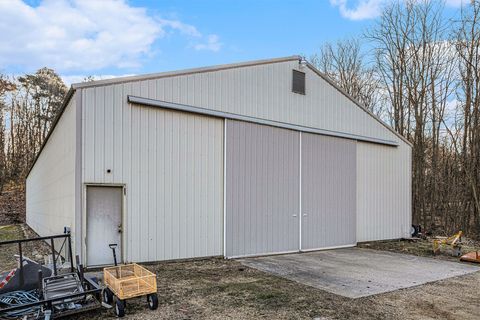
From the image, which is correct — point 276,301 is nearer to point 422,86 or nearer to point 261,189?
point 261,189

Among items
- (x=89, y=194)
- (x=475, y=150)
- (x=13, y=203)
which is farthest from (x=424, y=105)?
(x=13, y=203)

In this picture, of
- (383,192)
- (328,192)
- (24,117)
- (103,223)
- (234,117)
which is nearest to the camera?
(103,223)

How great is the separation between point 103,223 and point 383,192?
938 cm

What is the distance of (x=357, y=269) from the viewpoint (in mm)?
7996

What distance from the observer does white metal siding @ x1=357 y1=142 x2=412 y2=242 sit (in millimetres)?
12133

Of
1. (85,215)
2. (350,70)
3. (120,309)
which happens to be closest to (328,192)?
(85,215)

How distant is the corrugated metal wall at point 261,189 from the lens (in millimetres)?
8984

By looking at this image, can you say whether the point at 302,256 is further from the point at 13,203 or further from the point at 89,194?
the point at 13,203

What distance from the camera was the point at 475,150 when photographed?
50.1ft

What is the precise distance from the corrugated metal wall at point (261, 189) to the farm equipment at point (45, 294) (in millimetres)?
4290

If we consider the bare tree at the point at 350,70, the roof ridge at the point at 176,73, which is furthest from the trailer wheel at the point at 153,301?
the bare tree at the point at 350,70

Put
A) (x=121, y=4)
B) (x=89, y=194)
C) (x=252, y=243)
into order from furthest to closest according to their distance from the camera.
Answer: (x=252, y=243)
(x=121, y=4)
(x=89, y=194)

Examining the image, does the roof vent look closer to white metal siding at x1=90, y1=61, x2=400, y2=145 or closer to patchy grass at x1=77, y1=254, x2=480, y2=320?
white metal siding at x1=90, y1=61, x2=400, y2=145

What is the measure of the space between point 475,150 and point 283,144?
9965 mm
